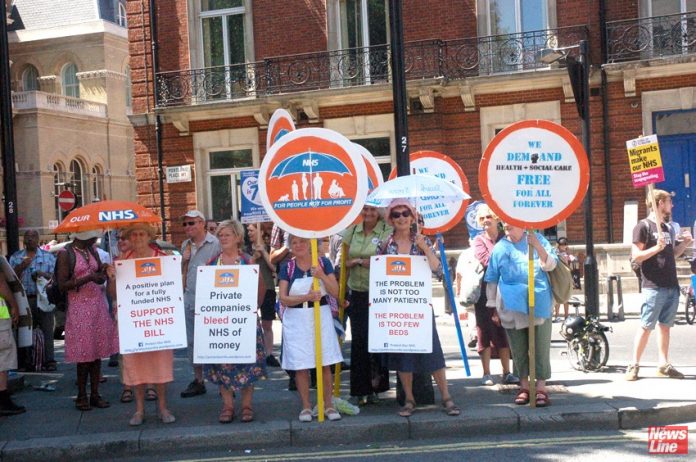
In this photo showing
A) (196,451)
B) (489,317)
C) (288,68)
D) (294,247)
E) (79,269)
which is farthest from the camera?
(288,68)

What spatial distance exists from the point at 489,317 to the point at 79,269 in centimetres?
409

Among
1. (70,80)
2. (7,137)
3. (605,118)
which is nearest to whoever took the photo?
(7,137)

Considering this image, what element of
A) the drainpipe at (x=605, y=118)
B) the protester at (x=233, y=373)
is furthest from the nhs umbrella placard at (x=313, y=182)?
the drainpipe at (x=605, y=118)

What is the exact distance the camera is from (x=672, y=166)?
19250mm

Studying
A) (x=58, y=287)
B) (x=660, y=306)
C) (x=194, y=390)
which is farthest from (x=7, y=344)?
(x=660, y=306)

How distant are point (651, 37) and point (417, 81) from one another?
5.26 meters

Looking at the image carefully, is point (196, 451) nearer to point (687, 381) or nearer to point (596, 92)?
point (687, 381)

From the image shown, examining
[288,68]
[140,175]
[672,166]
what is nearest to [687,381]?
[672,166]

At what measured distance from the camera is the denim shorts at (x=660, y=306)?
8.50 m

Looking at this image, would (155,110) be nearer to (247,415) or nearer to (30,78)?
(247,415)

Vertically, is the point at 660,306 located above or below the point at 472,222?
below

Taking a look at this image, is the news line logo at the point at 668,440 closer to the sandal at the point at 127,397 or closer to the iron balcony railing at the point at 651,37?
the sandal at the point at 127,397

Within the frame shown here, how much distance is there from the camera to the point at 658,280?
850cm

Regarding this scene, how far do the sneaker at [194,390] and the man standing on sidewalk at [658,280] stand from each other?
14.1ft
